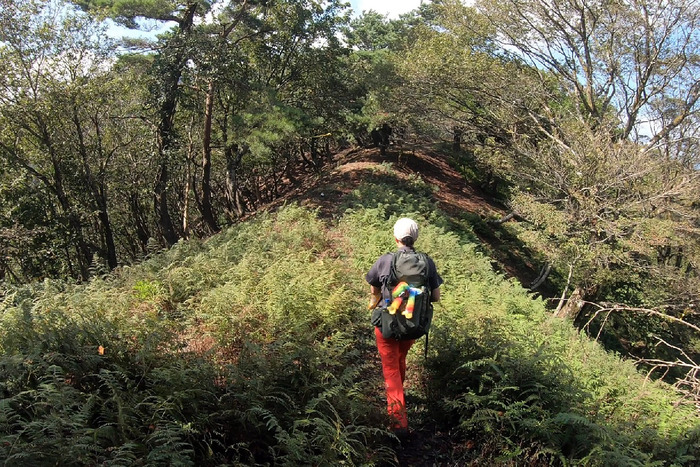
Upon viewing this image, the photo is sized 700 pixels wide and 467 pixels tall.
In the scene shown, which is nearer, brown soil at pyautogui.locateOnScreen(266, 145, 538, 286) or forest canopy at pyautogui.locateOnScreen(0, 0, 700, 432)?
forest canopy at pyautogui.locateOnScreen(0, 0, 700, 432)

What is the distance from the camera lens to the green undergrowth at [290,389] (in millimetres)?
3344

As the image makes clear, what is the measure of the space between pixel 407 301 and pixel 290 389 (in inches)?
55.4

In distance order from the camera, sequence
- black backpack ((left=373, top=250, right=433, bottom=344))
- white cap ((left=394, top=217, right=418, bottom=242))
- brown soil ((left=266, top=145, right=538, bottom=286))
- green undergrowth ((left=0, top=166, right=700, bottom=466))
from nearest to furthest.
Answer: green undergrowth ((left=0, top=166, right=700, bottom=466)), black backpack ((left=373, top=250, right=433, bottom=344)), white cap ((left=394, top=217, right=418, bottom=242)), brown soil ((left=266, top=145, right=538, bottom=286))

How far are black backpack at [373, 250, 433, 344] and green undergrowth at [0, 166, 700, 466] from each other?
73 cm

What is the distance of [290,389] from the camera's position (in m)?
4.15

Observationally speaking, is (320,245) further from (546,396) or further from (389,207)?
(546,396)

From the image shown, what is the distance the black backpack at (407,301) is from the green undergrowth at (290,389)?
734 millimetres

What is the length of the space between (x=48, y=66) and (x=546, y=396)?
48.3 ft

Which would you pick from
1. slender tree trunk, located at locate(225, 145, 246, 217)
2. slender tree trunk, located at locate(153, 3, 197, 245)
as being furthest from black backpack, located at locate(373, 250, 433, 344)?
slender tree trunk, located at locate(225, 145, 246, 217)

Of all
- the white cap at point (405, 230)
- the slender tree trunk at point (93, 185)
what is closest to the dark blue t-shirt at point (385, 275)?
the white cap at point (405, 230)

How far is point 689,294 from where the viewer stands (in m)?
14.1

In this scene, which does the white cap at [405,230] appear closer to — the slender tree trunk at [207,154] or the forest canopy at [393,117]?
the forest canopy at [393,117]

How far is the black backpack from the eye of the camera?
396 cm

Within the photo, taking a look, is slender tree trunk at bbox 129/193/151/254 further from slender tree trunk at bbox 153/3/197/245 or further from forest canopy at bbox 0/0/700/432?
slender tree trunk at bbox 153/3/197/245
